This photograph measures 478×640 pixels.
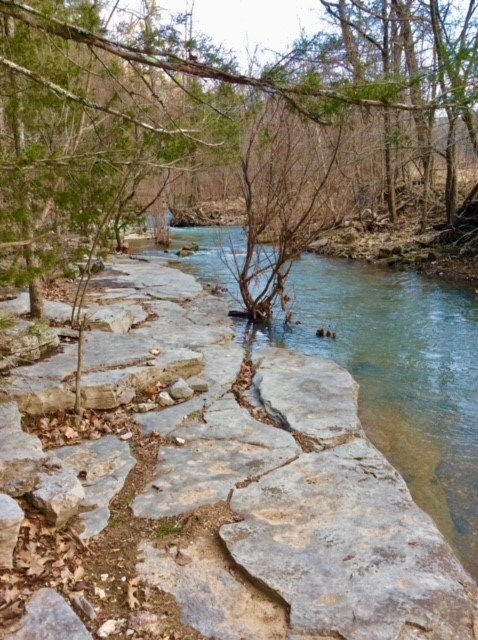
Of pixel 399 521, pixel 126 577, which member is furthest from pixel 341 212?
pixel 126 577

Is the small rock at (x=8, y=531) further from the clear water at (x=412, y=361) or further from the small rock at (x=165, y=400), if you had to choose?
the clear water at (x=412, y=361)

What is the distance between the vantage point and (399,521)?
2.39 m

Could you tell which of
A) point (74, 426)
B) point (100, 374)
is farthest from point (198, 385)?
point (74, 426)

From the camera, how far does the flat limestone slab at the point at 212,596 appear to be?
1.80 m

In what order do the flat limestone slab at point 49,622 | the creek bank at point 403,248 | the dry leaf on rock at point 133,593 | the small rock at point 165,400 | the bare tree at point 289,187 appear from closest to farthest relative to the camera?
1. the flat limestone slab at point 49,622
2. the dry leaf on rock at point 133,593
3. the small rock at point 165,400
4. the bare tree at point 289,187
5. the creek bank at point 403,248

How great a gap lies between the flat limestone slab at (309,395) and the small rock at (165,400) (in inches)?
26.2

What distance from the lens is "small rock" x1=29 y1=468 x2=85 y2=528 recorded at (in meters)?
2.27

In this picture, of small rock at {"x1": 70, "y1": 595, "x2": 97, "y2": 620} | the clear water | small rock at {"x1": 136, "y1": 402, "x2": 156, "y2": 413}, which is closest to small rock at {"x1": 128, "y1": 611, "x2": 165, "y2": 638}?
small rock at {"x1": 70, "y1": 595, "x2": 97, "y2": 620}

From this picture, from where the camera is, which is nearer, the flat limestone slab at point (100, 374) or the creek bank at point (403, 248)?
the flat limestone slab at point (100, 374)

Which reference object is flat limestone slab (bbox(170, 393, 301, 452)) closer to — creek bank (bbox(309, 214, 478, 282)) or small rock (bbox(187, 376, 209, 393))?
small rock (bbox(187, 376, 209, 393))

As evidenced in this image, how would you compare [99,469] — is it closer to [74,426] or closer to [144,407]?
[74,426]

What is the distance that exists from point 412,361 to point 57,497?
4.14 meters

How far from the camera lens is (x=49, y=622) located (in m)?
1.73

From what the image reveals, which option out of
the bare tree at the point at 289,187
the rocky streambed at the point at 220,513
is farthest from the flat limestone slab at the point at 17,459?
the bare tree at the point at 289,187
